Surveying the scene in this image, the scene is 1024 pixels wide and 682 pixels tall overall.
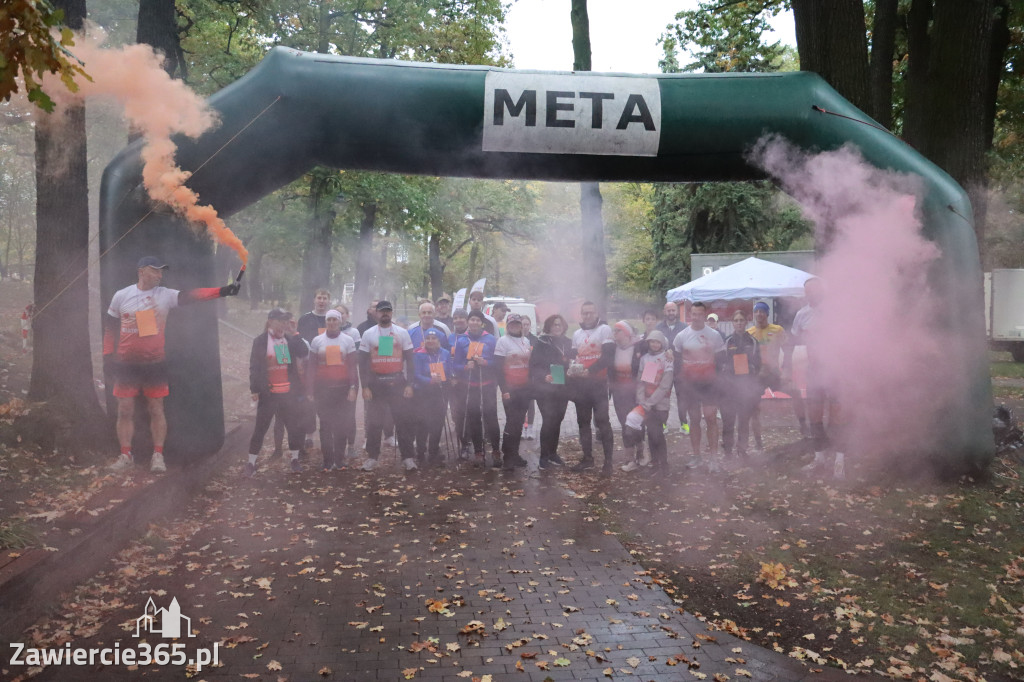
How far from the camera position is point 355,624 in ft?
16.1

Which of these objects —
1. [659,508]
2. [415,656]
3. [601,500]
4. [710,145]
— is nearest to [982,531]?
[659,508]

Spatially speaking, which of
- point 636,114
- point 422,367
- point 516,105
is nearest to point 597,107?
point 636,114

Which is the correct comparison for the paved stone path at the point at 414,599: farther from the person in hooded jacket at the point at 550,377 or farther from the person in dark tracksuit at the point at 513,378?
the person in hooded jacket at the point at 550,377

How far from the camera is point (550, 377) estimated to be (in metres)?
10.1

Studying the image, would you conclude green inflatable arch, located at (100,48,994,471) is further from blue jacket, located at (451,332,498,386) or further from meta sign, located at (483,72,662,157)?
blue jacket, located at (451,332,498,386)

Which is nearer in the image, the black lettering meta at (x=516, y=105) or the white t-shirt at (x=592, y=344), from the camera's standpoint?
Result: the black lettering meta at (x=516, y=105)

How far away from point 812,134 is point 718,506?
379 cm

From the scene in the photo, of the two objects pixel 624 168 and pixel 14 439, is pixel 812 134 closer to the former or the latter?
pixel 624 168

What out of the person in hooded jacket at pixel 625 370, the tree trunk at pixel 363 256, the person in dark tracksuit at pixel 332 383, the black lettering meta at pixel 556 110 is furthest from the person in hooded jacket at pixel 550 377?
the tree trunk at pixel 363 256

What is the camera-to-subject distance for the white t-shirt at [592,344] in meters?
10.1

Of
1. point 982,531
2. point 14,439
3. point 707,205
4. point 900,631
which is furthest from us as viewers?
point 707,205

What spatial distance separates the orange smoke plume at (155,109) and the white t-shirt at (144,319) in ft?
2.91

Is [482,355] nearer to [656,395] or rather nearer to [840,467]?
[656,395]

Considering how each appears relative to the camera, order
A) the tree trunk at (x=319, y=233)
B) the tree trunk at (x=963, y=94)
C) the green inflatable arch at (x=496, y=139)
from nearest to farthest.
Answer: the green inflatable arch at (x=496, y=139) < the tree trunk at (x=963, y=94) < the tree trunk at (x=319, y=233)
